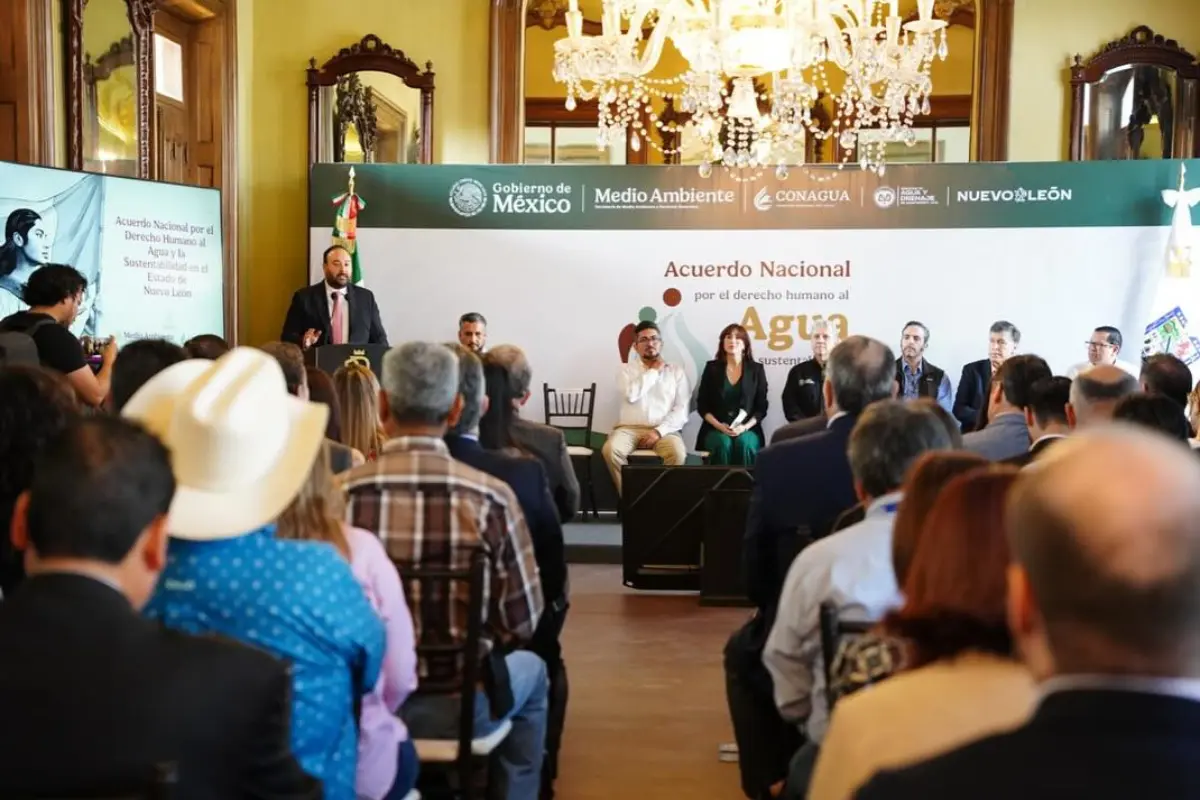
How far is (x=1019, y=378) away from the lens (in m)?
4.28

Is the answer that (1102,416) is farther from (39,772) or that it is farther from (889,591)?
(39,772)

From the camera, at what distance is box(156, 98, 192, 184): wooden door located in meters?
8.61

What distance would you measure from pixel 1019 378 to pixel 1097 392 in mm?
551

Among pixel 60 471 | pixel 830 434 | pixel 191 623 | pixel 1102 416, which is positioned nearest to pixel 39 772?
pixel 60 471

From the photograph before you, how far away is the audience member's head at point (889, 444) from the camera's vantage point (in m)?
2.55

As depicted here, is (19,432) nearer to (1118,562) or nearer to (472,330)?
(1118,562)

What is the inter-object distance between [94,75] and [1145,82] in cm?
731

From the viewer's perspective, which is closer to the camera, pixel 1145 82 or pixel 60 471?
pixel 60 471

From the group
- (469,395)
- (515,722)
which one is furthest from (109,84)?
(515,722)

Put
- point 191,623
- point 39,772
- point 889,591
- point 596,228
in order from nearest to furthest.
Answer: point 39,772 → point 191,623 → point 889,591 → point 596,228

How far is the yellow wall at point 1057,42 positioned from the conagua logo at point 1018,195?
1.16 m

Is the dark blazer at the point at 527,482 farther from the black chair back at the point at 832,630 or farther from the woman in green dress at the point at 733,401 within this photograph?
the woman in green dress at the point at 733,401

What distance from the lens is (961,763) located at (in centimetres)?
101

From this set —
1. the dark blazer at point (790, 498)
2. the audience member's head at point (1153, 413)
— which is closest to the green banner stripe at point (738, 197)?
the audience member's head at point (1153, 413)
